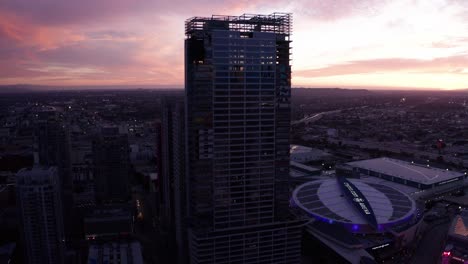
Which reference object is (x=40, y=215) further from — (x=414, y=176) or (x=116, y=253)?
(x=414, y=176)

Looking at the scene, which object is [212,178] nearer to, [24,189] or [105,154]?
[24,189]

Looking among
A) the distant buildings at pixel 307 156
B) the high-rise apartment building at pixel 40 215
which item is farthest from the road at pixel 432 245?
the distant buildings at pixel 307 156

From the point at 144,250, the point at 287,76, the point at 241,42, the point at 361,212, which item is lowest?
the point at 144,250

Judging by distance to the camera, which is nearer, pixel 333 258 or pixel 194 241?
pixel 194 241

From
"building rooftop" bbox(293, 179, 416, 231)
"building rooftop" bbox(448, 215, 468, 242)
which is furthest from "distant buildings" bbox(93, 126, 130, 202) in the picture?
"building rooftop" bbox(448, 215, 468, 242)

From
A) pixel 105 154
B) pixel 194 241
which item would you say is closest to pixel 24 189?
pixel 194 241

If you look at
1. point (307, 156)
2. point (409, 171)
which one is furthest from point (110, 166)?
point (409, 171)

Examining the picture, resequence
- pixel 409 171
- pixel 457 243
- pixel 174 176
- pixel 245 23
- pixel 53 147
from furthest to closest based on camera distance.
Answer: pixel 409 171, pixel 53 147, pixel 174 176, pixel 457 243, pixel 245 23
